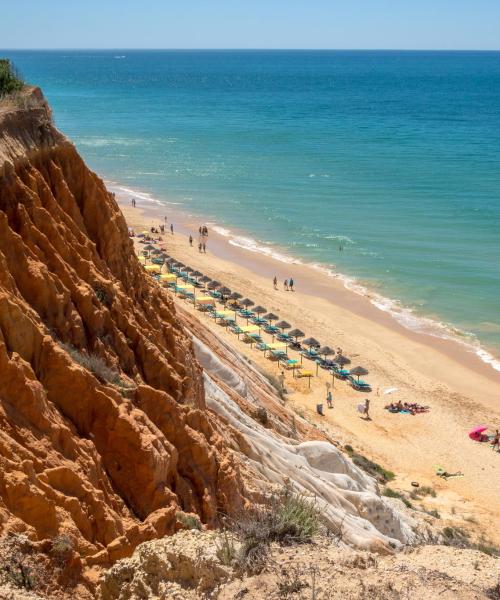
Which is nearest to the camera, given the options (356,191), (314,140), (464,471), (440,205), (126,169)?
(464,471)

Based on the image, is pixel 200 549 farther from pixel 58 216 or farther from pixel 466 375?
pixel 466 375

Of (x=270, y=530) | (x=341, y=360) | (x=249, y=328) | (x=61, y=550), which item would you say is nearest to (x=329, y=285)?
(x=249, y=328)

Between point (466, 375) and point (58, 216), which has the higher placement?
point (58, 216)

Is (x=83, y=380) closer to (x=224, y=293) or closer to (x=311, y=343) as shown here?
(x=311, y=343)

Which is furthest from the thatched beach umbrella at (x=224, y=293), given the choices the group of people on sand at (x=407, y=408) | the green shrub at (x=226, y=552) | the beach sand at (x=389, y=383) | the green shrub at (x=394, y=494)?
the green shrub at (x=226, y=552)

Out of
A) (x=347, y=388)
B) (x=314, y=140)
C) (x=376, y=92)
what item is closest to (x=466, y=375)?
(x=347, y=388)

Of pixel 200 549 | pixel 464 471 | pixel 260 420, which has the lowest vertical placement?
pixel 464 471

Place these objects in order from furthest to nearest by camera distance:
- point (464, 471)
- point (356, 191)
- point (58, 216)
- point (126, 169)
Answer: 1. point (126, 169)
2. point (356, 191)
3. point (464, 471)
4. point (58, 216)
